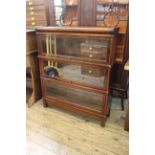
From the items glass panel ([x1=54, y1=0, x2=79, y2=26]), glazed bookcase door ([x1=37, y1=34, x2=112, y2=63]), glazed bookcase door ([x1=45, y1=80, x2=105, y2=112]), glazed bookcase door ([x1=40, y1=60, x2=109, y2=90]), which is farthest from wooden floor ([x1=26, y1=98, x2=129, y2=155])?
glass panel ([x1=54, y1=0, x2=79, y2=26])

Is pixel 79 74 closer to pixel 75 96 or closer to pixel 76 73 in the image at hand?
pixel 76 73

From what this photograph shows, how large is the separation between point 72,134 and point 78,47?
0.98 metres

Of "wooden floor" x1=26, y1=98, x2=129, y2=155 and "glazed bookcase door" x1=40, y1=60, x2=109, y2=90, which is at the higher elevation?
"glazed bookcase door" x1=40, y1=60, x2=109, y2=90

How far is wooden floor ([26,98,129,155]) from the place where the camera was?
4.93 feet

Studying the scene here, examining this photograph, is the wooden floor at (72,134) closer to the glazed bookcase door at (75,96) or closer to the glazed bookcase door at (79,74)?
the glazed bookcase door at (75,96)

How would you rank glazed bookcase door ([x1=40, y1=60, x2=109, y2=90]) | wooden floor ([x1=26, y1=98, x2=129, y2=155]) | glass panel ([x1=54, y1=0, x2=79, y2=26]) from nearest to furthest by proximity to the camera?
1. wooden floor ([x1=26, y1=98, x2=129, y2=155])
2. glazed bookcase door ([x1=40, y1=60, x2=109, y2=90])
3. glass panel ([x1=54, y1=0, x2=79, y2=26])

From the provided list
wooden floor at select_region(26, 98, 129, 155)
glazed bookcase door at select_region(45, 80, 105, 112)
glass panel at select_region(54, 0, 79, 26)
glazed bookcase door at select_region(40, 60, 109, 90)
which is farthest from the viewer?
glass panel at select_region(54, 0, 79, 26)

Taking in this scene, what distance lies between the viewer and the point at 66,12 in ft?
6.89

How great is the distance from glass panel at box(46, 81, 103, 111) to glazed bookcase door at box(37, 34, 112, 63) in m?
0.42

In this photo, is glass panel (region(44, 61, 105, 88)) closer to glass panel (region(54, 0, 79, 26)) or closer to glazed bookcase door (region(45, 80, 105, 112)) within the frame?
glazed bookcase door (region(45, 80, 105, 112))
